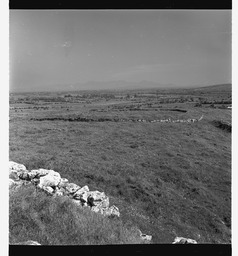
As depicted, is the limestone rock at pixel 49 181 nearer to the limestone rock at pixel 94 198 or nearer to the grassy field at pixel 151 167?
the limestone rock at pixel 94 198

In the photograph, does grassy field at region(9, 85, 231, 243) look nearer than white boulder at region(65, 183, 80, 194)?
No

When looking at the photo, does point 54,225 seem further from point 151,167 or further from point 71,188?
point 151,167

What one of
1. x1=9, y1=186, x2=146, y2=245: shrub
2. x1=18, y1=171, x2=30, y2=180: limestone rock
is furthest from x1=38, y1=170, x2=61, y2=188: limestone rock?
x1=9, y1=186, x2=146, y2=245: shrub

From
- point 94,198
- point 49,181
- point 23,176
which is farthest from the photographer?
point 23,176

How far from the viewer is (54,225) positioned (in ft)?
17.4

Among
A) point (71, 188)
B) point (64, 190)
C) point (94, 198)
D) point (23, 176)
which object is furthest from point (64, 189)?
point (23, 176)

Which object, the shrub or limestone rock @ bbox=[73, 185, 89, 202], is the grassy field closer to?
limestone rock @ bbox=[73, 185, 89, 202]

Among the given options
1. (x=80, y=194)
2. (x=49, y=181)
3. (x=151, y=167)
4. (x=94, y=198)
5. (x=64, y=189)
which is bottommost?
(x=151, y=167)

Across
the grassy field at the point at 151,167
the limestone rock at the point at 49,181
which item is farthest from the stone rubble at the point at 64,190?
the grassy field at the point at 151,167

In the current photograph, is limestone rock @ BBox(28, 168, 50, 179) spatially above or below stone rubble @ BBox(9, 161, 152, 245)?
above

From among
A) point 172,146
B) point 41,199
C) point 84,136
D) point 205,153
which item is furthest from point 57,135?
point 41,199

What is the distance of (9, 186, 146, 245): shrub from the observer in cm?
508
